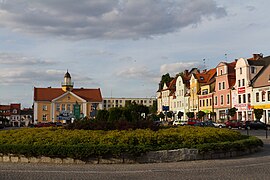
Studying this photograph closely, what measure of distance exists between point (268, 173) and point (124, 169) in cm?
485

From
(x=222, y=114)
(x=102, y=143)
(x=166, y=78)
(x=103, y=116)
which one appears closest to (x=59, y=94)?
(x=166, y=78)

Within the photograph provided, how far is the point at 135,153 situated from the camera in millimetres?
16109

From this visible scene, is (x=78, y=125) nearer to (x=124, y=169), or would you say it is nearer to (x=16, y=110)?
(x=124, y=169)

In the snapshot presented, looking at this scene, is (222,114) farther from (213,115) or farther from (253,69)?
(253,69)

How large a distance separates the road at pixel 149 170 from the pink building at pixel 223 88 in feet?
195

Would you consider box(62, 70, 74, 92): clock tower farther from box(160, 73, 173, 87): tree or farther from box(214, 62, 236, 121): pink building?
box(214, 62, 236, 121): pink building

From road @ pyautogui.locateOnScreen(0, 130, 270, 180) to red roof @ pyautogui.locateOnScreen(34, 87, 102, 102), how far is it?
97131 millimetres

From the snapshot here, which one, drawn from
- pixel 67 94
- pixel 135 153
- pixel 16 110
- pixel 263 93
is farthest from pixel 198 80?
pixel 16 110

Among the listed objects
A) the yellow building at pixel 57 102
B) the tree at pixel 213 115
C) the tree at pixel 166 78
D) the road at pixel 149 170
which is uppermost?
the tree at pixel 166 78

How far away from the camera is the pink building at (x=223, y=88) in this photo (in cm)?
7512

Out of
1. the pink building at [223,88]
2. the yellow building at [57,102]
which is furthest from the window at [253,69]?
the yellow building at [57,102]

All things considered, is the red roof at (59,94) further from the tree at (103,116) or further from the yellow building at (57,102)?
the tree at (103,116)

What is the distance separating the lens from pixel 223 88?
3027 inches

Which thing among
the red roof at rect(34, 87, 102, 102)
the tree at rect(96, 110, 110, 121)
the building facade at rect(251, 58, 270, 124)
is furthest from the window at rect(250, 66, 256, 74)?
the red roof at rect(34, 87, 102, 102)
